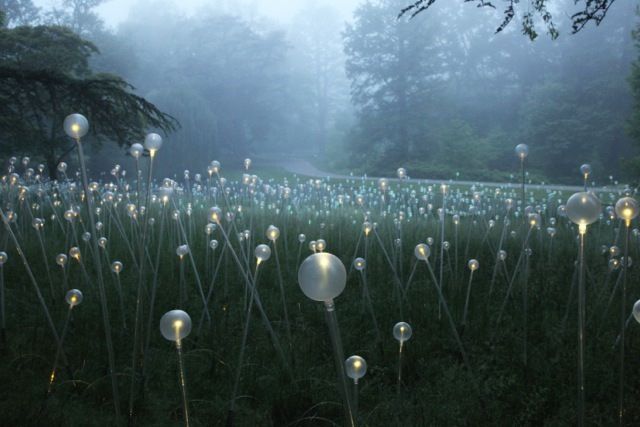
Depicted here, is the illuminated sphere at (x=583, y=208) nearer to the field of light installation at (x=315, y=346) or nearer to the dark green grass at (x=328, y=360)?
the field of light installation at (x=315, y=346)

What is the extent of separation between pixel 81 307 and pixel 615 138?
3192cm

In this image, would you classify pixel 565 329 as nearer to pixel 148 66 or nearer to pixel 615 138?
pixel 615 138

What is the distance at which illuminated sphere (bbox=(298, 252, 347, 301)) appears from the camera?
104 centimetres

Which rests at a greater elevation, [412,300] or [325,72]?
[325,72]

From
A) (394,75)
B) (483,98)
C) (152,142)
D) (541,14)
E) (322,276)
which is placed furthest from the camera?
(483,98)

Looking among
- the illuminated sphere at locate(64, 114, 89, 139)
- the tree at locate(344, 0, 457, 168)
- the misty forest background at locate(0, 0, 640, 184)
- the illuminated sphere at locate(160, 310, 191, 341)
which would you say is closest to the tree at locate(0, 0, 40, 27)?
the misty forest background at locate(0, 0, 640, 184)

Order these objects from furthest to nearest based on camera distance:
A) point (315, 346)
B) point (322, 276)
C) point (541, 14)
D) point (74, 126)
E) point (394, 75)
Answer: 1. point (394, 75)
2. point (541, 14)
3. point (315, 346)
4. point (74, 126)
5. point (322, 276)

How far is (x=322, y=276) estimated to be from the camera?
104 cm

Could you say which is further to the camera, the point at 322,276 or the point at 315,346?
the point at 315,346

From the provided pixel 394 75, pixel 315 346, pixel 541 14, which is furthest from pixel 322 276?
pixel 394 75

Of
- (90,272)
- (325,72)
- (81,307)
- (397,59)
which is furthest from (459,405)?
(325,72)

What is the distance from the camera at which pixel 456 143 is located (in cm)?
3114

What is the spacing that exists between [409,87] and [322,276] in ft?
114

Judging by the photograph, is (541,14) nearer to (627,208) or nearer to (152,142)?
(627,208)
